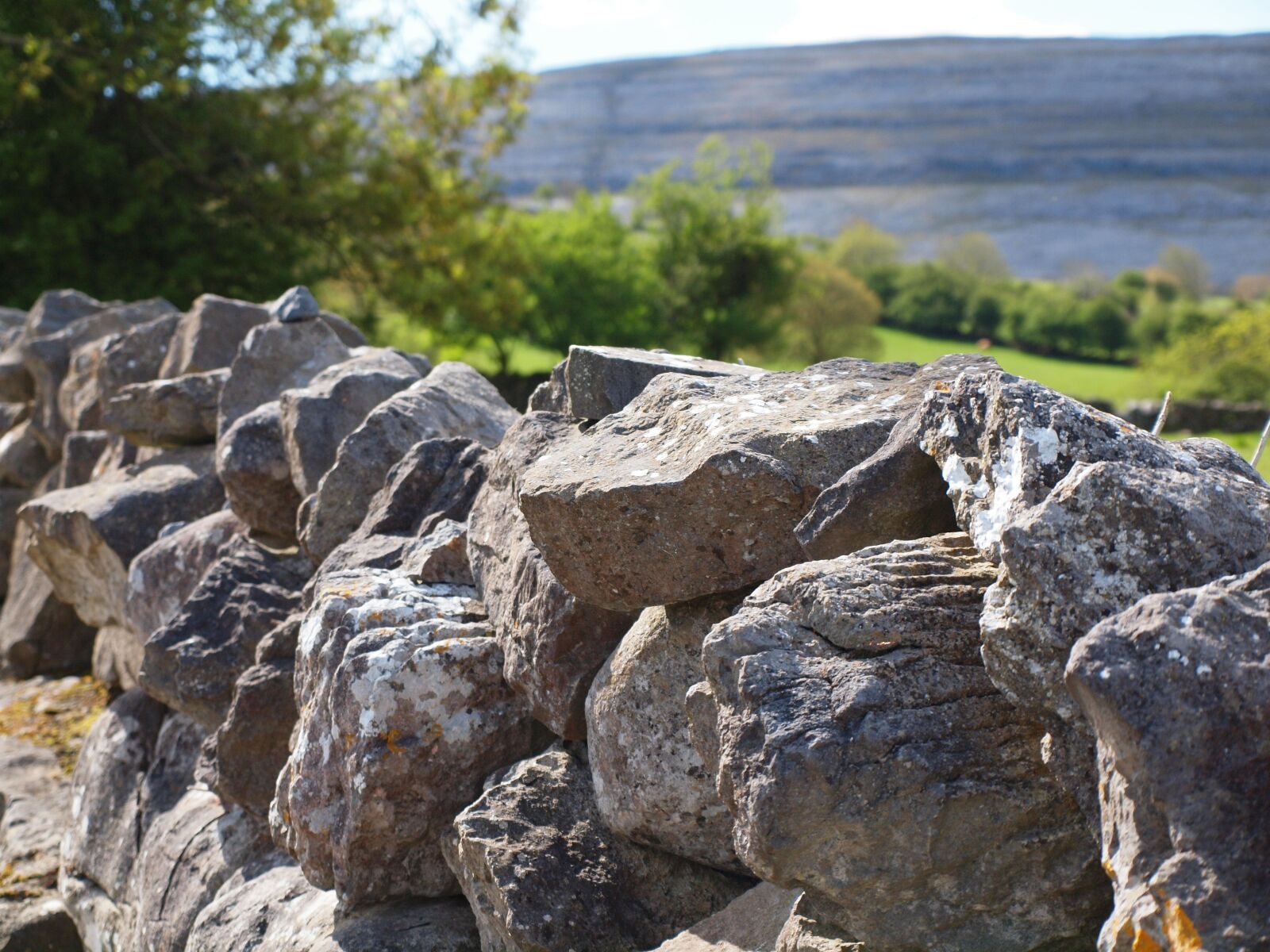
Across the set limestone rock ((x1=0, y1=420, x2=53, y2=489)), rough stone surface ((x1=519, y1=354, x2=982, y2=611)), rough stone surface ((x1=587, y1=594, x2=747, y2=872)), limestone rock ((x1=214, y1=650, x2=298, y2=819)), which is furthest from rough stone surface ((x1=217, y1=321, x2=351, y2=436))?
limestone rock ((x1=0, y1=420, x2=53, y2=489))

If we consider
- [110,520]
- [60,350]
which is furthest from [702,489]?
[60,350]

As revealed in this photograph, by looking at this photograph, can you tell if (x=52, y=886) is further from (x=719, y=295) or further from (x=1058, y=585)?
(x=719, y=295)

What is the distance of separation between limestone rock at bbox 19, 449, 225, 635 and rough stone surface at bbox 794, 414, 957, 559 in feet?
12.5

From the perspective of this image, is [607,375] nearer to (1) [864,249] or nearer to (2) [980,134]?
(1) [864,249]

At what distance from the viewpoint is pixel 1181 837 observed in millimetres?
1572

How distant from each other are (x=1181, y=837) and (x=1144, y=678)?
0.68 feet

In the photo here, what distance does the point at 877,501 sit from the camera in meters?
2.36

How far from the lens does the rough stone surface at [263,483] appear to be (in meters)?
4.62

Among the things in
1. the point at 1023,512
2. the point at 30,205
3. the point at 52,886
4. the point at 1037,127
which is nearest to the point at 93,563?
the point at 52,886

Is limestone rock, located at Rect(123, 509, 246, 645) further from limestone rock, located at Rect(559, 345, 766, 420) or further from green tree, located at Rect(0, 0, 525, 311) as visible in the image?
green tree, located at Rect(0, 0, 525, 311)

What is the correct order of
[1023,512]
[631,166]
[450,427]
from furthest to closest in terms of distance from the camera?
[631,166], [450,427], [1023,512]

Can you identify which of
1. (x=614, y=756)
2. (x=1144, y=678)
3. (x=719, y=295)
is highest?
(x=1144, y=678)

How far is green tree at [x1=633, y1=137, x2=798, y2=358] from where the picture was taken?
128 ft

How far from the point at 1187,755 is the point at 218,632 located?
10.9 feet
